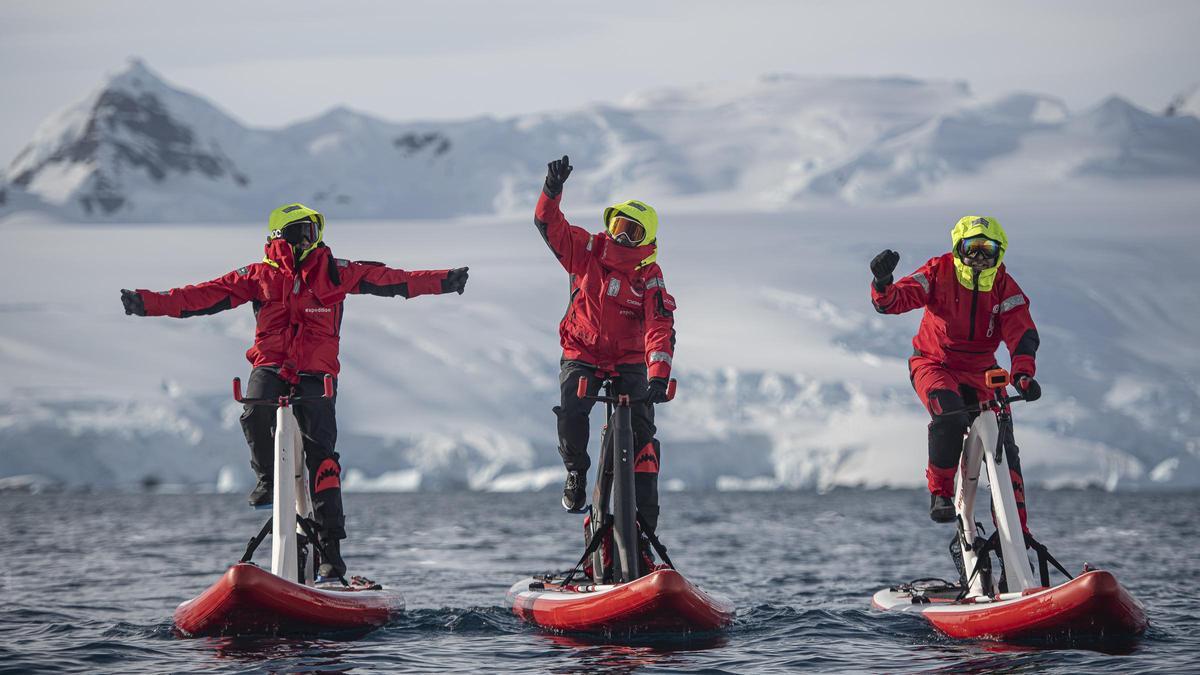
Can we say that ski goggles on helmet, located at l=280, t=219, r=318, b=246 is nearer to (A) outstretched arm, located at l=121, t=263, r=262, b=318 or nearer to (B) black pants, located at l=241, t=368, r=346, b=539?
(A) outstretched arm, located at l=121, t=263, r=262, b=318

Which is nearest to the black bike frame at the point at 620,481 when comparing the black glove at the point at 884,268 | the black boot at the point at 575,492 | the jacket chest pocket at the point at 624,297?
the black boot at the point at 575,492

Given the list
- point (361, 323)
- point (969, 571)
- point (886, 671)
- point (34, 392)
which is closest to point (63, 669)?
point (886, 671)

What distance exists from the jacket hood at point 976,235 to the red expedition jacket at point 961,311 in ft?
0.17

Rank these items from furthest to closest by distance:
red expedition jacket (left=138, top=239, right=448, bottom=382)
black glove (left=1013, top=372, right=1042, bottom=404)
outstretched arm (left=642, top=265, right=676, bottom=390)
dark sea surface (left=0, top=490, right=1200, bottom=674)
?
red expedition jacket (left=138, top=239, right=448, bottom=382) → outstretched arm (left=642, top=265, right=676, bottom=390) → black glove (left=1013, top=372, right=1042, bottom=404) → dark sea surface (left=0, top=490, right=1200, bottom=674)

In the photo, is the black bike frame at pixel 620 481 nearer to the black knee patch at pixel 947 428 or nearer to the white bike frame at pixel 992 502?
the black knee patch at pixel 947 428

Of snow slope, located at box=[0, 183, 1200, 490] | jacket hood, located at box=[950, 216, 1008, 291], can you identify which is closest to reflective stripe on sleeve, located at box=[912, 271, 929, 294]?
jacket hood, located at box=[950, 216, 1008, 291]

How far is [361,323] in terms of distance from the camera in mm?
199125

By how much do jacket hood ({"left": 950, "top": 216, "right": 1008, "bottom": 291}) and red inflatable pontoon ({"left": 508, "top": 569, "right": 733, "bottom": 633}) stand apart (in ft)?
10.6

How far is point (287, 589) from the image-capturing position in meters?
11.5

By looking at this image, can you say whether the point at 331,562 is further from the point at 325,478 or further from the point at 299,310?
the point at 299,310

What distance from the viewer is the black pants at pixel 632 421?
497 inches

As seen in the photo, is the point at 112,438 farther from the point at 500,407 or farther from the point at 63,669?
the point at 63,669

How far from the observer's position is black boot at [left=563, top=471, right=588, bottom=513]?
1294 centimetres

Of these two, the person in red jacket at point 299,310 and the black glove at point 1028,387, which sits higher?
the person in red jacket at point 299,310
